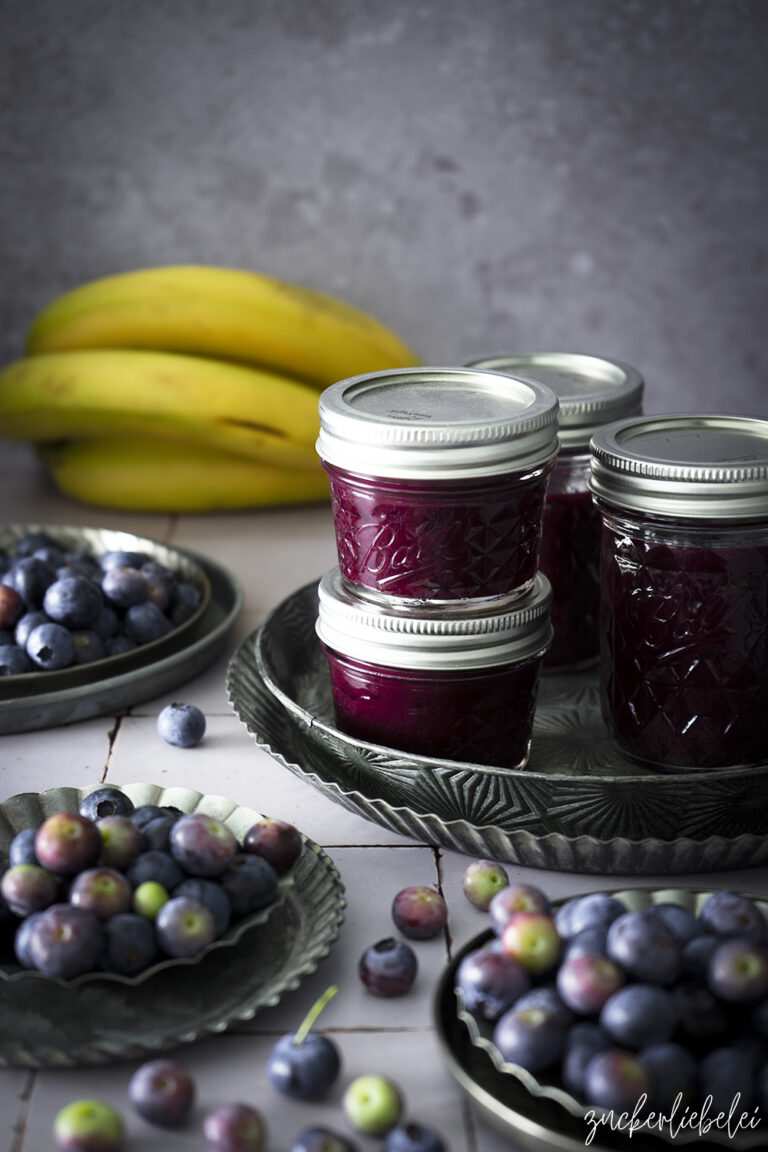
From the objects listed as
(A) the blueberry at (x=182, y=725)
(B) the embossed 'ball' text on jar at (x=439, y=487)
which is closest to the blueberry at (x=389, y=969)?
(B) the embossed 'ball' text on jar at (x=439, y=487)

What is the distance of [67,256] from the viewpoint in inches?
71.7

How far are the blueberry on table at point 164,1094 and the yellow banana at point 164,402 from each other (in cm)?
104

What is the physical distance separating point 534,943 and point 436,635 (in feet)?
0.81

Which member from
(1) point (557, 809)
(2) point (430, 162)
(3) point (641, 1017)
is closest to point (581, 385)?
(1) point (557, 809)

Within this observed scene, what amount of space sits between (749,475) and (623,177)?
1.12m

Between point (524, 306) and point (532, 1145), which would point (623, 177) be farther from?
point (532, 1145)

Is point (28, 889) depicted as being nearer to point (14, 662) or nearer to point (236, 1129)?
point (236, 1129)

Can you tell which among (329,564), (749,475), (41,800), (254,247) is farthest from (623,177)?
(41,800)

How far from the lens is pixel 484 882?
767 millimetres

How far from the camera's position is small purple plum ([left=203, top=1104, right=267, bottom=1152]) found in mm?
563

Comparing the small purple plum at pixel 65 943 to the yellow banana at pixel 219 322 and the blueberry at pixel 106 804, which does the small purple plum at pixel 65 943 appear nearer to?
the blueberry at pixel 106 804

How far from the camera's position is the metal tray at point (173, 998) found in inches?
24.7

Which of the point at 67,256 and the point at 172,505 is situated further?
the point at 67,256

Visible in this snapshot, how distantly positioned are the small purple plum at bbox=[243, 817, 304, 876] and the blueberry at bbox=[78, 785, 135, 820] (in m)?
0.10
